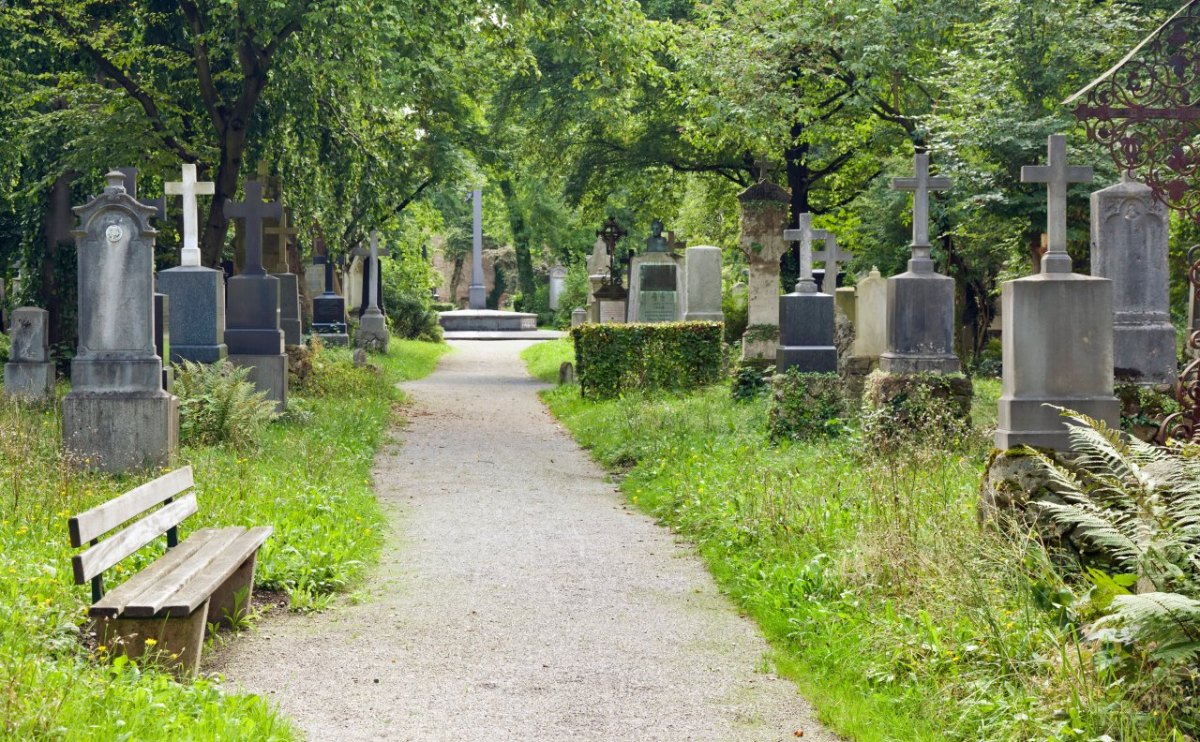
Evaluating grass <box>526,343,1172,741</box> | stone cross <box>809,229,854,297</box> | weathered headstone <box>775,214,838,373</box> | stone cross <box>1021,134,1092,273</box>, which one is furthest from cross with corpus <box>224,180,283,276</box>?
stone cross <box>1021,134,1092,273</box>

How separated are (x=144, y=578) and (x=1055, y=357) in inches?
200

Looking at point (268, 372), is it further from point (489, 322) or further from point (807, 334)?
point (489, 322)

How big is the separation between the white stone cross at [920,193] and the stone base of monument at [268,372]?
282 inches

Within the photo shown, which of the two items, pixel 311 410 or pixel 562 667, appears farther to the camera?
pixel 311 410

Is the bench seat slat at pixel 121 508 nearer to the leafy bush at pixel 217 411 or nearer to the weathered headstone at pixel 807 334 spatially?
the leafy bush at pixel 217 411

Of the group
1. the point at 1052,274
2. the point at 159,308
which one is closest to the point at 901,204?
the point at 159,308

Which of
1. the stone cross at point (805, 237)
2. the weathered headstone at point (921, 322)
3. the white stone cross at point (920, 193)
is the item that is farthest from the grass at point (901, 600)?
the stone cross at point (805, 237)

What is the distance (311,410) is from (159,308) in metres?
3.55

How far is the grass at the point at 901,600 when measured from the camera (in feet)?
15.8

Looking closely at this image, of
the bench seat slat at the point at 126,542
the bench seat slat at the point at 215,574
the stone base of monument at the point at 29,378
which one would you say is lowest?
the bench seat slat at the point at 215,574

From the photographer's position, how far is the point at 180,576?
580 cm

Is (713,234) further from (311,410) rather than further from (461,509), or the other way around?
(461,509)

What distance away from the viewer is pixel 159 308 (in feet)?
42.8

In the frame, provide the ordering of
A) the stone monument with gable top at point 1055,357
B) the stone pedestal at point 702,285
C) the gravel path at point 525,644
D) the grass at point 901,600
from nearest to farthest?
the grass at point 901,600, the gravel path at point 525,644, the stone monument with gable top at point 1055,357, the stone pedestal at point 702,285
